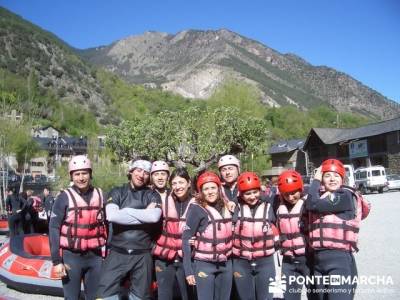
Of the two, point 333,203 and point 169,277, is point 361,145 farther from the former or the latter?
point 333,203

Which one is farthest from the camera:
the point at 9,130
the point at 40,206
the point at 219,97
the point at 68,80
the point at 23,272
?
the point at 68,80

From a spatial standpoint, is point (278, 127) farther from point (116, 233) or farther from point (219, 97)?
point (116, 233)

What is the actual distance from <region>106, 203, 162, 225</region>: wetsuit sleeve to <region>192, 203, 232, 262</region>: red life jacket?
510 millimetres

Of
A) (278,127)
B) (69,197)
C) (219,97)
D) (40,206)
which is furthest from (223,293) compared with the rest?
(278,127)

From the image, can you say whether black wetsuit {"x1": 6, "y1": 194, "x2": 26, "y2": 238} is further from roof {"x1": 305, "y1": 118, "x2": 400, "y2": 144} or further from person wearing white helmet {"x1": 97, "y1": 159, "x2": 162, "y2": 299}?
roof {"x1": 305, "y1": 118, "x2": 400, "y2": 144}

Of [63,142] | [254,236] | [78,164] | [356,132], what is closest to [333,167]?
[254,236]

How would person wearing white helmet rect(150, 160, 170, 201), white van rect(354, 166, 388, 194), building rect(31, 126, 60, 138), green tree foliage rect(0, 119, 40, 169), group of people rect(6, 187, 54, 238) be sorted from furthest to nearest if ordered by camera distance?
building rect(31, 126, 60, 138) < green tree foliage rect(0, 119, 40, 169) < white van rect(354, 166, 388, 194) < group of people rect(6, 187, 54, 238) < person wearing white helmet rect(150, 160, 170, 201)

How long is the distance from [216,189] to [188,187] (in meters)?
0.42

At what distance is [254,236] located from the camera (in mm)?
4391

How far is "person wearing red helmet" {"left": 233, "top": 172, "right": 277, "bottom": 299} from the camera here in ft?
14.4

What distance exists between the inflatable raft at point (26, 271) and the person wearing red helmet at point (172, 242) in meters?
3.07

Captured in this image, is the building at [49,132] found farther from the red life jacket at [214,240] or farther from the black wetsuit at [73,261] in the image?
the red life jacket at [214,240]

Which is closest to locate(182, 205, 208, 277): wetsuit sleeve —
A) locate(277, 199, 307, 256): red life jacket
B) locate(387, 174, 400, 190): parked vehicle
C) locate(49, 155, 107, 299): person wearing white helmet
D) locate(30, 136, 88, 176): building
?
locate(277, 199, 307, 256): red life jacket

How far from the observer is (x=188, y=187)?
4793 millimetres
